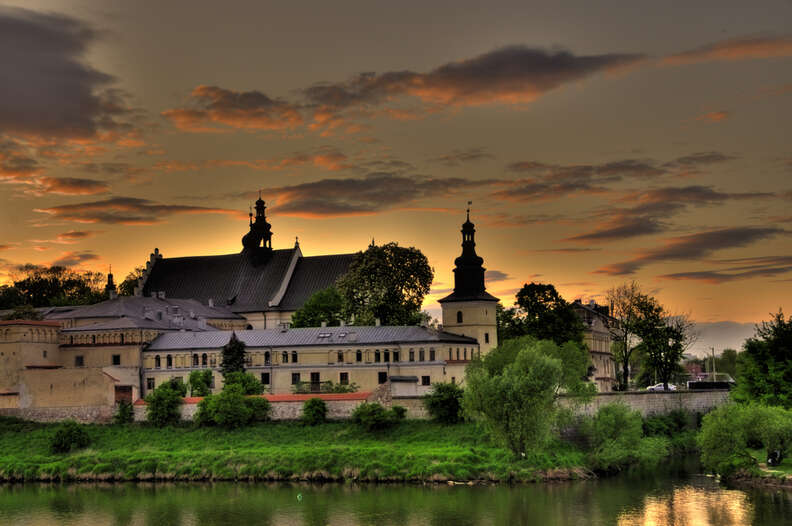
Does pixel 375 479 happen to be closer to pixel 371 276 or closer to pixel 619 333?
pixel 371 276

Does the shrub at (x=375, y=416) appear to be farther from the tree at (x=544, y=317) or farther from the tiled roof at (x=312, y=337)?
the tree at (x=544, y=317)

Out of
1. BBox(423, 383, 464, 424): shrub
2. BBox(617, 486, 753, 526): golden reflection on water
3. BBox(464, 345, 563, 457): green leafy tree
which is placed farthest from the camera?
BBox(423, 383, 464, 424): shrub

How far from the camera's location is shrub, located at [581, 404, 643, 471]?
6506 centimetres

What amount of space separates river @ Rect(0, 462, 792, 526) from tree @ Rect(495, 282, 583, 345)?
21.5 m

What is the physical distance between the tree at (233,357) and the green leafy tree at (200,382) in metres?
1.19

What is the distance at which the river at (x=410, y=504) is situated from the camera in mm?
51656

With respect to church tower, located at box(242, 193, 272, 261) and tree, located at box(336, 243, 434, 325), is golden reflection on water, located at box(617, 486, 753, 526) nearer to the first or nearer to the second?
tree, located at box(336, 243, 434, 325)

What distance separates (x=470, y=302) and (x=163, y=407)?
22877 mm

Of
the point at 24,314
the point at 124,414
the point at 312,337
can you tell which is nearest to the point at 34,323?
the point at 124,414

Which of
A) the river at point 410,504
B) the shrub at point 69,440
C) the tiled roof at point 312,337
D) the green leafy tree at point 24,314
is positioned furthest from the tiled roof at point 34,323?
the river at point 410,504

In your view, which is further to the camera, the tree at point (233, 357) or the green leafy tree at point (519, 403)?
the tree at point (233, 357)

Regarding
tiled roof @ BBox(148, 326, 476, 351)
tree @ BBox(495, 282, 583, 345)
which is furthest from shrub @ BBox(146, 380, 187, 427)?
tree @ BBox(495, 282, 583, 345)

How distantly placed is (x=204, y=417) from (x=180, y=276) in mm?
37672

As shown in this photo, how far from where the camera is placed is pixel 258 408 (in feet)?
242
